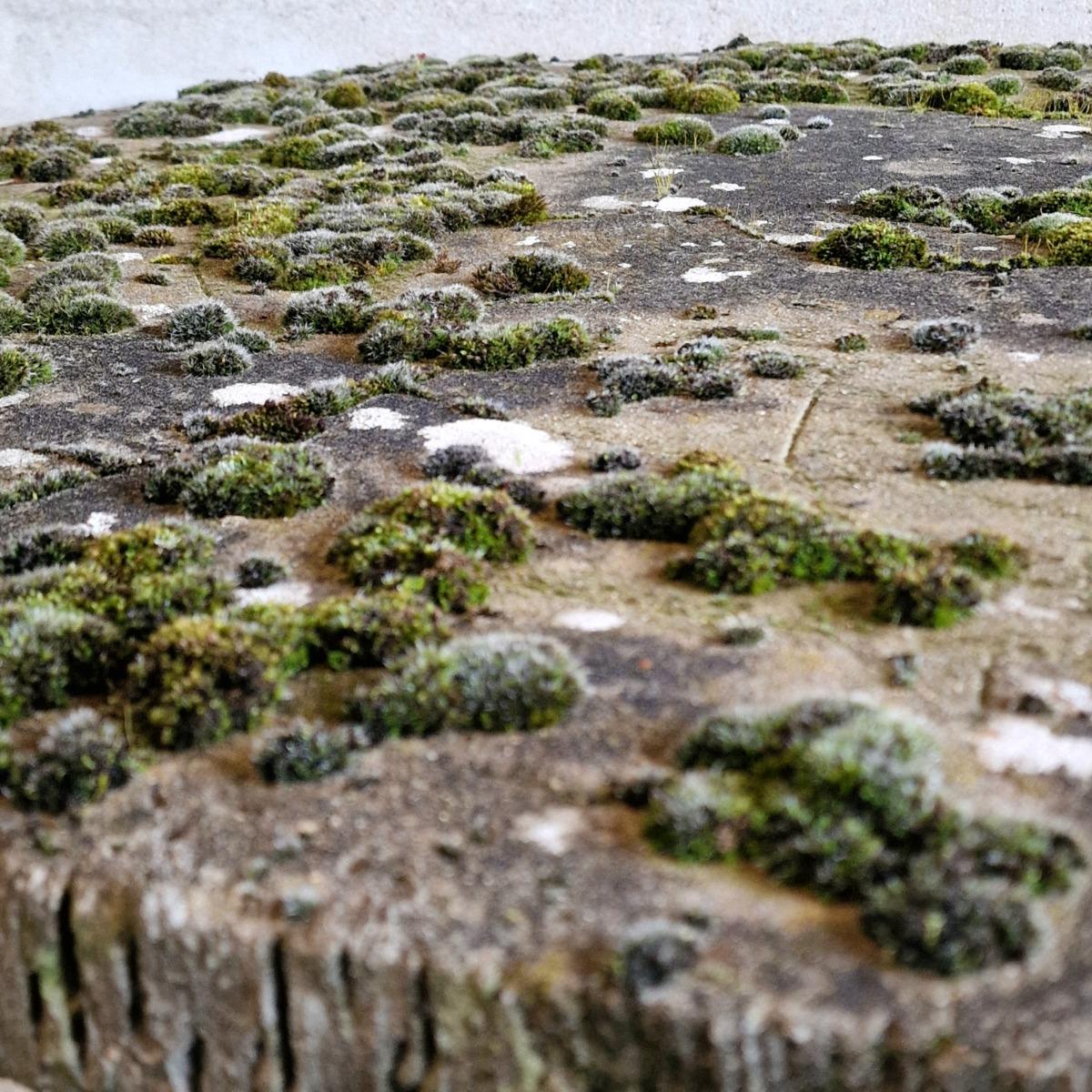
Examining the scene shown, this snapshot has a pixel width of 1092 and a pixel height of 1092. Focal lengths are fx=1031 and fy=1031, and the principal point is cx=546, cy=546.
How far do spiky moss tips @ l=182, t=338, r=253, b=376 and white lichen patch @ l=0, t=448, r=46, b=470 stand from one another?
248 cm

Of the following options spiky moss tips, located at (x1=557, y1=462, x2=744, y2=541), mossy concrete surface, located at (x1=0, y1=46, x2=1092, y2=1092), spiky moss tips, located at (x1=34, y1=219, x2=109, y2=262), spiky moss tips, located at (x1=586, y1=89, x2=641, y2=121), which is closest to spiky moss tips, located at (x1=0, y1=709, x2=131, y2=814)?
mossy concrete surface, located at (x1=0, y1=46, x2=1092, y2=1092)

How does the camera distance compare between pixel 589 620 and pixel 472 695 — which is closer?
pixel 472 695

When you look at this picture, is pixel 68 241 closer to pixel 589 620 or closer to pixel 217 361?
pixel 217 361

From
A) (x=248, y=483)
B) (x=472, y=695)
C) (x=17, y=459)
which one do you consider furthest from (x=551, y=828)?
(x=17, y=459)

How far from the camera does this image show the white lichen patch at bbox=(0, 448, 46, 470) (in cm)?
1010

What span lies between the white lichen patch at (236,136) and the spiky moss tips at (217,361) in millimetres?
21155

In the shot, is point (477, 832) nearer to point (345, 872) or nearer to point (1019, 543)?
point (345, 872)

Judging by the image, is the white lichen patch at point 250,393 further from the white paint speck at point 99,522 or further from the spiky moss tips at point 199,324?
the white paint speck at point 99,522

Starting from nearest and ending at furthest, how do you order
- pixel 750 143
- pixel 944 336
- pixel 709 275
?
pixel 944 336, pixel 709 275, pixel 750 143

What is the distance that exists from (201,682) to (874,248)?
11.6 m

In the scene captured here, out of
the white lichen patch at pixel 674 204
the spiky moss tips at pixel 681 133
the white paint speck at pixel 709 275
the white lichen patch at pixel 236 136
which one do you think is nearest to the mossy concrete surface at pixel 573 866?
the white paint speck at pixel 709 275

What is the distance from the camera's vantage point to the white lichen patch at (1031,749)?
5.29m

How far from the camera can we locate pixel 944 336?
36.6 ft

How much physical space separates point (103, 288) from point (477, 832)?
13101 mm
